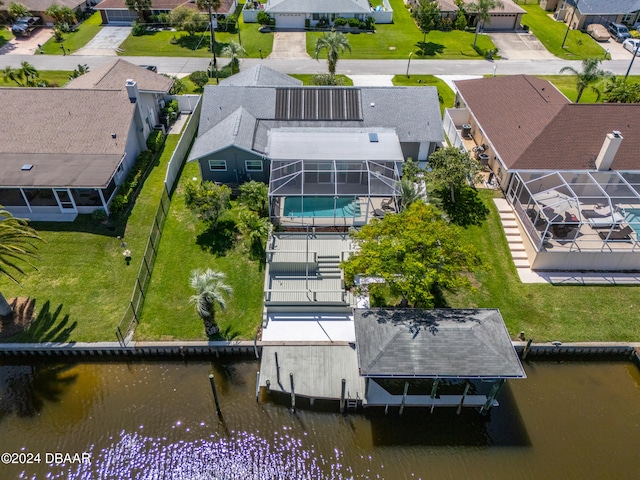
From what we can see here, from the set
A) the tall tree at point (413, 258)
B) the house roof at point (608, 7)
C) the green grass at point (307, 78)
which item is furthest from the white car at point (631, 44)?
the tall tree at point (413, 258)

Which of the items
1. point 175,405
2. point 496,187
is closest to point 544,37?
point 496,187

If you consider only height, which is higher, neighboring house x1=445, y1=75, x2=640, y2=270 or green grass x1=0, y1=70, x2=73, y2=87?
neighboring house x1=445, y1=75, x2=640, y2=270

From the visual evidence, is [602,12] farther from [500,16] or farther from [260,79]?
[260,79]

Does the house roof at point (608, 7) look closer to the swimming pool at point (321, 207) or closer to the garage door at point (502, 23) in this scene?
the garage door at point (502, 23)

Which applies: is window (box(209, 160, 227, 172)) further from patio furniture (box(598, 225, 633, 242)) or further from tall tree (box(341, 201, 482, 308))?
patio furniture (box(598, 225, 633, 242))

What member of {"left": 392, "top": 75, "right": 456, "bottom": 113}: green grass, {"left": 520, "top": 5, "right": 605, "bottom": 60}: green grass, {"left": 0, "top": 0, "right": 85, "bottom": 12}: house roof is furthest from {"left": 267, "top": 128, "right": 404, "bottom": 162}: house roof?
{"left": 0, "top": 0, "right": 85, "bottom": 12}: house roof
